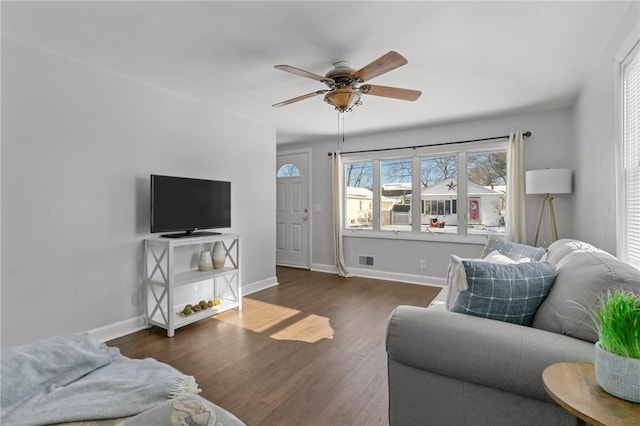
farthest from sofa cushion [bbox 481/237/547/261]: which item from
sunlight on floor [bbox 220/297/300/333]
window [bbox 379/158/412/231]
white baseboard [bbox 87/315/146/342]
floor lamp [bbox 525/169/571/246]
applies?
white baseboard [bbox 87/315/146/342]

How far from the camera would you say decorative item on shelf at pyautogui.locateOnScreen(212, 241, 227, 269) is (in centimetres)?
349

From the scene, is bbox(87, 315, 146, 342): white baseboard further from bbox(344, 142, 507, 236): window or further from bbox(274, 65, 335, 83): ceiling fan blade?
bbox(344, 142, 507, 236): window

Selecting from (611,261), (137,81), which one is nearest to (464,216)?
(611,261)

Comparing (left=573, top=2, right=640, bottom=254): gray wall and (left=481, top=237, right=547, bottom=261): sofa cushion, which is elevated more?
(left=573, top=2, right=640, bottom=254): gray wall

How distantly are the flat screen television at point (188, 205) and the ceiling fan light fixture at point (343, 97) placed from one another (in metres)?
1.71

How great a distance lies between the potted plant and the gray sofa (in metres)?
0.24

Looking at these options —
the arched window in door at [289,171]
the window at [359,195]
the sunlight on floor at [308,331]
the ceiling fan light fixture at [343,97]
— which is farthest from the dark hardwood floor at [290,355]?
the arched window in door at [289,171]

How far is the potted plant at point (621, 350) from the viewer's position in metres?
0.88

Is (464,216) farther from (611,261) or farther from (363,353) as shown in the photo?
→ (611,261)

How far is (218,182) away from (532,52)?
10.5 feet

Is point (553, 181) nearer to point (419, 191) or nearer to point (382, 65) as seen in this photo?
point (419, 191)

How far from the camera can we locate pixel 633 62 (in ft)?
6.25

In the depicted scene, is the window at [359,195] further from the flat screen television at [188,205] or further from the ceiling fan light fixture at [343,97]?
the ceiling fan light fixture at [343,97]

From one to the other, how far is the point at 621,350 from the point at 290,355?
81.5 inches
